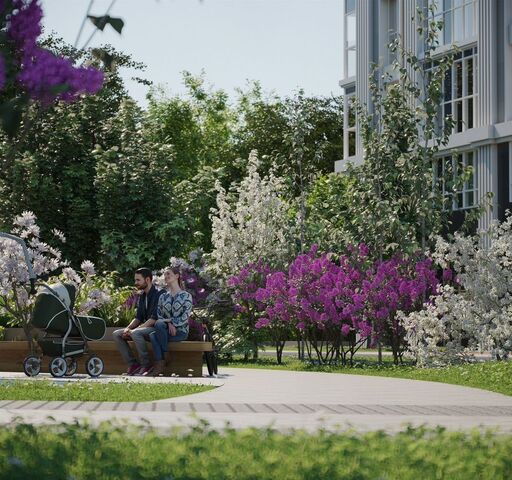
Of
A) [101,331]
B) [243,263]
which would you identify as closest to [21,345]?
[101,331]

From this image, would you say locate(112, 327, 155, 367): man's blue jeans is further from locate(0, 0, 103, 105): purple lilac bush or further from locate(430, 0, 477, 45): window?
locate(430, 0, 477, 45): window

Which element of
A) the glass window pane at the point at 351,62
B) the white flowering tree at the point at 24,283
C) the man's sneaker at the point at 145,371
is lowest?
the man's sneaker at the point at 145,371

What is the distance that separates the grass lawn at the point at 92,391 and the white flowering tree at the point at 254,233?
10283mm

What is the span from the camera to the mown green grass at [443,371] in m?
15.9

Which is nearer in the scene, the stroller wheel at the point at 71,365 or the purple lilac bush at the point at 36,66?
the purple lilac bush at the point at 36,66

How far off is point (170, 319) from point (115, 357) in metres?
1.38

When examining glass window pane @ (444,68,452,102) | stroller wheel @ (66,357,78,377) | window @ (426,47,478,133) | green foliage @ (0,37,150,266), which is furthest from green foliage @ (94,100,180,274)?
stroller wheel @ (66,357,78,377)

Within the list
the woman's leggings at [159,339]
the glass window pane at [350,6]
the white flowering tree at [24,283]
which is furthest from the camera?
the glass window pane at [350,6]

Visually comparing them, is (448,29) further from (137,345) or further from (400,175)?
(137,345)

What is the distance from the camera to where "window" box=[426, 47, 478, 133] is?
1492 inches

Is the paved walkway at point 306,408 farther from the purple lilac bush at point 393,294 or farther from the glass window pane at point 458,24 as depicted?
the glass window pane at point 458,24

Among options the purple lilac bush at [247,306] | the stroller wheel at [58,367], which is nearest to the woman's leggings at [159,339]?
the stroller wheel at [58,367]

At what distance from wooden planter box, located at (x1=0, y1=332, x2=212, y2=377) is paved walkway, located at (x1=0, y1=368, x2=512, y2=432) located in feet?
5.97

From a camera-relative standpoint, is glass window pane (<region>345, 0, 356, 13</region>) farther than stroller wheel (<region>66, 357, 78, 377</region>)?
Yes
